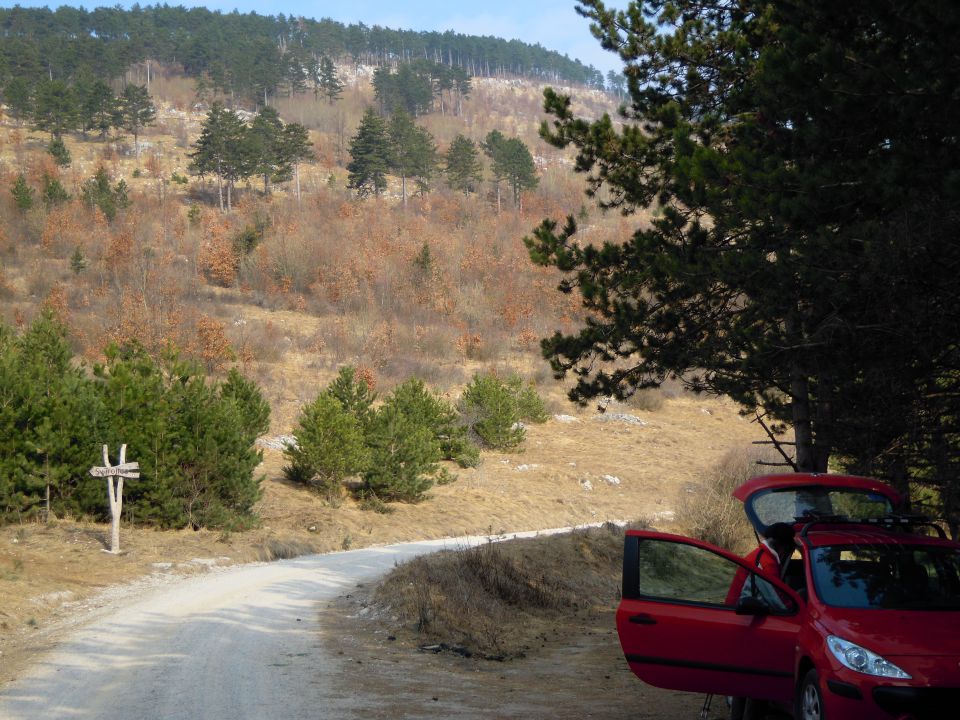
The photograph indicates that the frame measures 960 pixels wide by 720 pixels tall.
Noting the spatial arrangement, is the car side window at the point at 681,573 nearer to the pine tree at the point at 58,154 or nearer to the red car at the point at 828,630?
the red car at the point at 828,630

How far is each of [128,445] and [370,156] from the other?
202 feet

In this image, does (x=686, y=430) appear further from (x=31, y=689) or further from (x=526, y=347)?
(x=31, y=689)

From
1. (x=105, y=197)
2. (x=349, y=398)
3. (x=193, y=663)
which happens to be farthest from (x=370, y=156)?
(x=193, y=663)

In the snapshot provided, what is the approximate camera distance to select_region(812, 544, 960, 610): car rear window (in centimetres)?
557

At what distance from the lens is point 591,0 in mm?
12609

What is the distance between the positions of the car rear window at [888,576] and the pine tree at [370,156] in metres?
74.2

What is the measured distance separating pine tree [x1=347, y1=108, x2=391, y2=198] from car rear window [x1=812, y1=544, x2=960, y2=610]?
74.2m

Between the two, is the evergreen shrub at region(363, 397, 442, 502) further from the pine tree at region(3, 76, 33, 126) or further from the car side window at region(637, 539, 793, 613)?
the pine tree at region(3, 76, 33, 126)

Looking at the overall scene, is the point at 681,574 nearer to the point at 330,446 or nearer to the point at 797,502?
the point at 797,502

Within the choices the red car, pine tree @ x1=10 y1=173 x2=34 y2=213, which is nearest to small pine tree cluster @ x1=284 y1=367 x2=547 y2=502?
the red car

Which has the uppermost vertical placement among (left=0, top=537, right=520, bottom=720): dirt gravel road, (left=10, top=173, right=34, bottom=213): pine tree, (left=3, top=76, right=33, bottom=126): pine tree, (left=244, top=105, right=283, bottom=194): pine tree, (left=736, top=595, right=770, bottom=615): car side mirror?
(left=3, top=76, right=33, bottom=126): pine tree

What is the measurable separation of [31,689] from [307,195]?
7307 centimetres

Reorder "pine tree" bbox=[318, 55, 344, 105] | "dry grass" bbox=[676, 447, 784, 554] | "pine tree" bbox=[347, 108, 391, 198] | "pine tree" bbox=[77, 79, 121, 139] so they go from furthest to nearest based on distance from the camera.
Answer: "pine tree" bbox=[318, 55, 344, 105] → "pine tree" bbox=[77, 79, 121, 139] → "pine tree" bbox=[347, 108, 391, 198] → "dry grass" bbox=[676, 447, 784, 554]

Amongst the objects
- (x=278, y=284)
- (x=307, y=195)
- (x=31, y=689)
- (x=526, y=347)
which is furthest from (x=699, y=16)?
(x=307, y=195)
